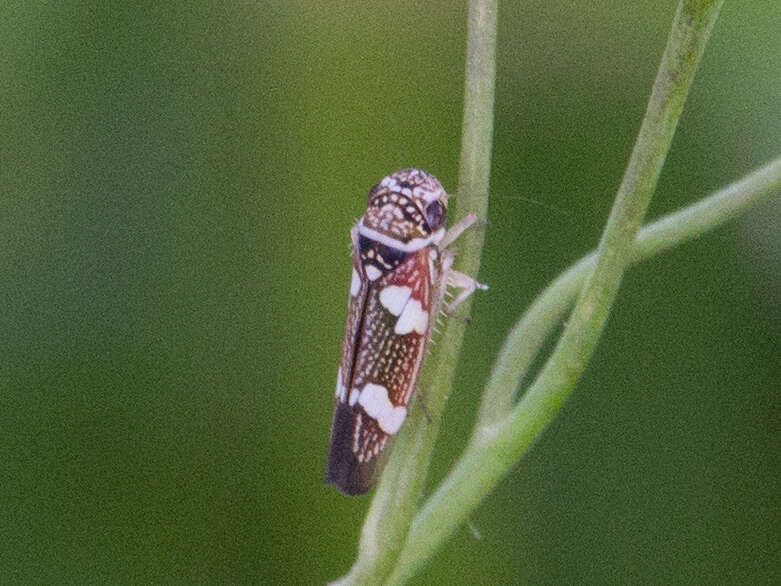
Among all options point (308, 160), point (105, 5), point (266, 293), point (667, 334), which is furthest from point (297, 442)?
point (105, 5)

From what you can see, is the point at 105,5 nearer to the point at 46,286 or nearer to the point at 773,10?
the point at 46,286

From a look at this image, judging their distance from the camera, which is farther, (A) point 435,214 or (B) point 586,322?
(A) point 435,214

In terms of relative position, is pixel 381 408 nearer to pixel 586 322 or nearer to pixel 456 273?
pixel 456 273

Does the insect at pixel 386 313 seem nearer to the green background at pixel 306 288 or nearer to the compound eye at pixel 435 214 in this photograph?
the compound eye at pixel 435 214

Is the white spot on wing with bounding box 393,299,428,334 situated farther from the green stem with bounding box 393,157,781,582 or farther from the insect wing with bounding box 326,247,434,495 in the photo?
the green stem with bounding box 393,157,781,582

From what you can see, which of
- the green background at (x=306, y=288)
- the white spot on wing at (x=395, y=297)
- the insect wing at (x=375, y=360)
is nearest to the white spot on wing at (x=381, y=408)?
the insect wing at (x=375, y=360)

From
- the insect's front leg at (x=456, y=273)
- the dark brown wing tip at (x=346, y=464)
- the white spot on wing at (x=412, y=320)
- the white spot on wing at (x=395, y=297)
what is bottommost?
the dark brown wing tip at (x=346, y=464)

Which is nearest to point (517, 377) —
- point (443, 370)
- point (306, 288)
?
point (443, 370)
